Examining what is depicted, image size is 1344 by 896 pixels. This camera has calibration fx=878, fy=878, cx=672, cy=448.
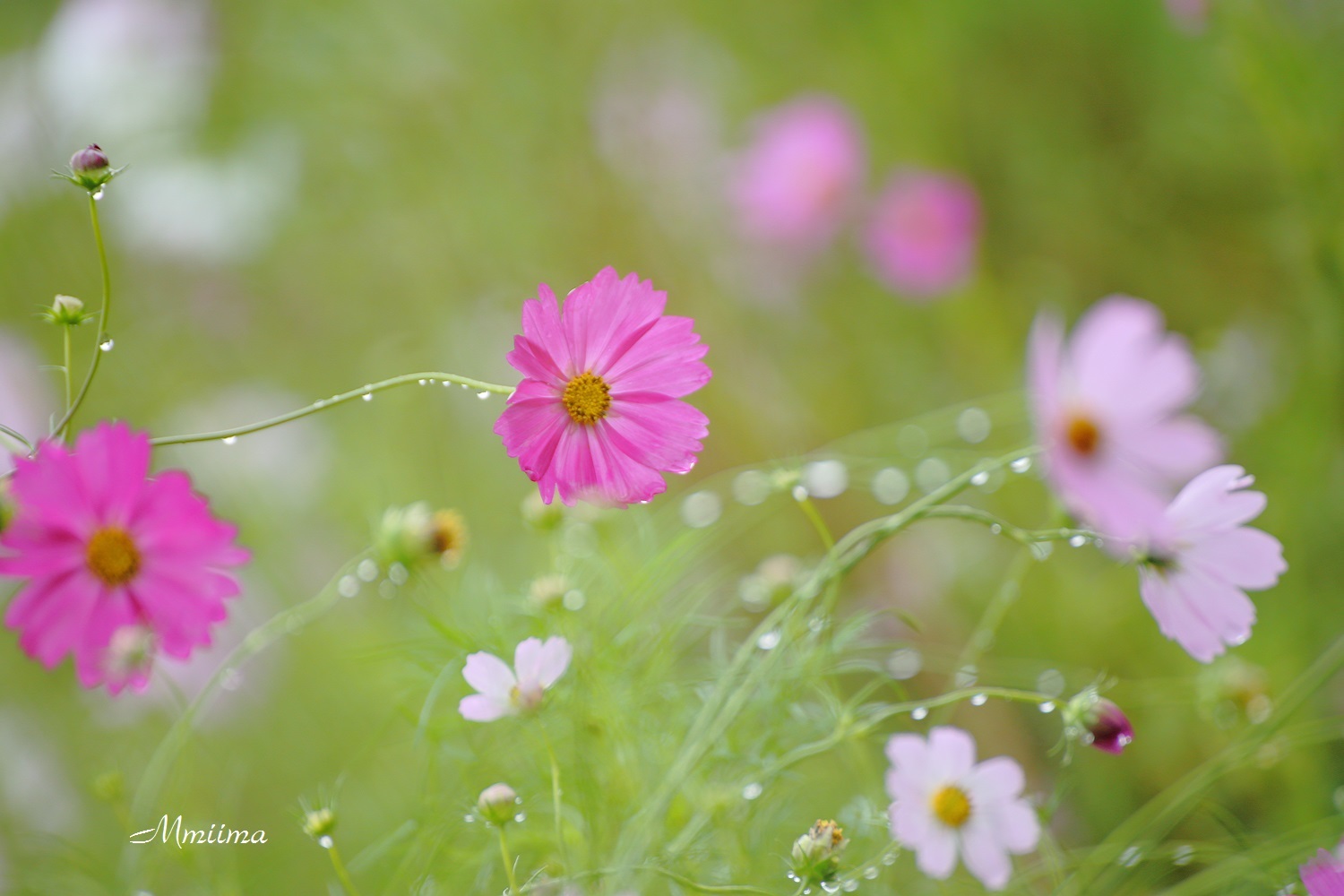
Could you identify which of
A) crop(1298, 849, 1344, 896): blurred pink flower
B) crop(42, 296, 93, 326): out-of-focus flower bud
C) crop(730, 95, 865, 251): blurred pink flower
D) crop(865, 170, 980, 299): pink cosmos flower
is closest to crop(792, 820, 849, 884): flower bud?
crop(1298, 849, 1344, 896): blurred pink flower

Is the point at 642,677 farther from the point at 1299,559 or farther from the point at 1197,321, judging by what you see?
the point at 1197,321

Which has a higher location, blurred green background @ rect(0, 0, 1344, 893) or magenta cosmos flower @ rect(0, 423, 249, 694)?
blurred green background @ rect(0, 0, 1344, 893)

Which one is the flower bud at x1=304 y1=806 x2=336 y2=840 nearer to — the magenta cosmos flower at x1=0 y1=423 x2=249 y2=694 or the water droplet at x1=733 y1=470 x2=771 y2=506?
the magenta cosmos flower at x1=0 y1=423 x2=249 y2=694

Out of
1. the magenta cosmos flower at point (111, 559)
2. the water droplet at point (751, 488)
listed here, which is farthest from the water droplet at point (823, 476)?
the magenta cosmos flower at point (111, 559)

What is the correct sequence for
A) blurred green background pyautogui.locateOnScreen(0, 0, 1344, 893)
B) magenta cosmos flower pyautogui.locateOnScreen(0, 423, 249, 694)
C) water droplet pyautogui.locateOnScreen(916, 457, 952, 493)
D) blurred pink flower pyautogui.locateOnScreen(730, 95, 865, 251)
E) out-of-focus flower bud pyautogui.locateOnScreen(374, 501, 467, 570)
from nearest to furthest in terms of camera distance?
magenta cosmos flower pyautogui.locateOnScreen(0, 423, 249, 694) < out-of-focus flower bud pyautogui.locateOnScreen(374, 501, 467, 570) < water droplet pyautogui.locateOnScreen(916, 457, 952, 493) < blurred green background pyautogui.locateOnScreen(0, 0, 1344, 893) < blurred pink flower pyautogui.locateOnScreen(730, 95, 865, 251)

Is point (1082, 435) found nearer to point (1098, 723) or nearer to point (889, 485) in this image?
point (1098, 723)

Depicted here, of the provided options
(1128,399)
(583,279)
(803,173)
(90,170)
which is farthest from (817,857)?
(803,173)

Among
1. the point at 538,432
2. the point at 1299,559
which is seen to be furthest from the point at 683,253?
the point at 538,432
